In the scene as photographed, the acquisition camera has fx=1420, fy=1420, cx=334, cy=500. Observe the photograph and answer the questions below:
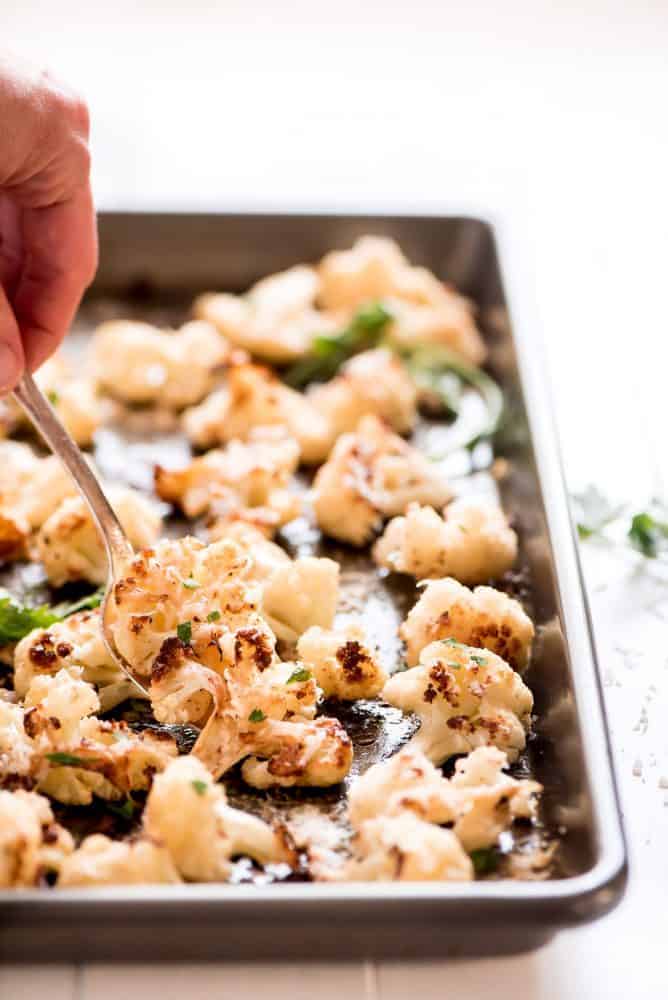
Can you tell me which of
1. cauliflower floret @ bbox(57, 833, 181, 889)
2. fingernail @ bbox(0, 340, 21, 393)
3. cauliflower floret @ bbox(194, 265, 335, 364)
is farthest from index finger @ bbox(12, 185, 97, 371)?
cauliflower floret @ bbox(57, 833, 181, 889)

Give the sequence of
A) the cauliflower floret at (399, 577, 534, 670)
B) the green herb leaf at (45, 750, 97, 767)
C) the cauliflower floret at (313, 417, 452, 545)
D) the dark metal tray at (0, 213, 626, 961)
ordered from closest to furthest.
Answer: the dark metal tray at (0, 213, 626, 961)
the green herb leaf at (45, 750, 97, 767)
the cauliflower floret at (399, 577, 534, 670)
the cauliflower floret at (313, 417, 452, 545)

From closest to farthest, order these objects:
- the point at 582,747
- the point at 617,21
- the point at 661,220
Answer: the point at 582,747 → the point at 661,220 → the point at 617,21

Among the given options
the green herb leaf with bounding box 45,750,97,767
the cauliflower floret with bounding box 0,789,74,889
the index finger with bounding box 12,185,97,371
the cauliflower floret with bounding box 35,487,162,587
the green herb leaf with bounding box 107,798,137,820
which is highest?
the index finger with bounding box 12,185,97,371

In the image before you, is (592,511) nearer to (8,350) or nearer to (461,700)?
(461,700)

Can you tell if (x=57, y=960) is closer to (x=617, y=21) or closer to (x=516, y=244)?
(x=516, y=244)

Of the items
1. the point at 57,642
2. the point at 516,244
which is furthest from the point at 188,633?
the point at 516,244

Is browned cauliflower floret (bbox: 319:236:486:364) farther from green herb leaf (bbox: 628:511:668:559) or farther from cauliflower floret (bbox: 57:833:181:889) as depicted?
cauliflower floret (bbox: 57:833:181:889)

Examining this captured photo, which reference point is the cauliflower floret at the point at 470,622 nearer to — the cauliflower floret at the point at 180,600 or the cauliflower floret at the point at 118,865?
the cauliflower floret at the point at 180,600
